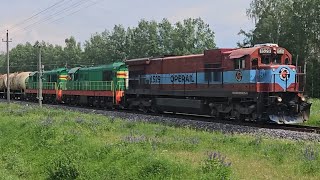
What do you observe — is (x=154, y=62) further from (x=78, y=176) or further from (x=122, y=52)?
(x=122, y=52)

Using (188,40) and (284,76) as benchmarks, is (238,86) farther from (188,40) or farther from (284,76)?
(188,40)

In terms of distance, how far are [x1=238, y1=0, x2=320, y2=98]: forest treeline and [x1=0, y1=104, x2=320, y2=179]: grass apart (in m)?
46.1

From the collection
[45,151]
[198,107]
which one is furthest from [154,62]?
[45,151]

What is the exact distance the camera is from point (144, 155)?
34.8 ft

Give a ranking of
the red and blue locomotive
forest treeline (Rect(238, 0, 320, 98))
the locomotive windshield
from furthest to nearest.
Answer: forest treeline (Rect(238, 0, 320, 98))
the locomotive windshield
the red and blue locomotive

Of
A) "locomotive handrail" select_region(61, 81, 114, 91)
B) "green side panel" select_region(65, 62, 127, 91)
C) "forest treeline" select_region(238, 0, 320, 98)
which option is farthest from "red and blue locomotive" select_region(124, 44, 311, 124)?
"forest treeline" select_region(238, 0, 320, 98)

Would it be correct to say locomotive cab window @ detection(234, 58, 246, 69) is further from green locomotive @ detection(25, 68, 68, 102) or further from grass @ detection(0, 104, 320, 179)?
green locomotive @ detection(25, 68, 68, 102)

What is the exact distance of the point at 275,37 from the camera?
206 feet

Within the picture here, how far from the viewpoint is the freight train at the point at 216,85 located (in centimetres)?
1884

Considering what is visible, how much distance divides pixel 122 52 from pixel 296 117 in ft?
279

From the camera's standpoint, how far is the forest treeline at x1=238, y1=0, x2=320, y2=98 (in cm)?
5803

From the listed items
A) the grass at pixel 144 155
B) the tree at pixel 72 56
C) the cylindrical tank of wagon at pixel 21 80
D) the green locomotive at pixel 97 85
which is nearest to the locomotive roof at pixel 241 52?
the grass at pixel 144 155

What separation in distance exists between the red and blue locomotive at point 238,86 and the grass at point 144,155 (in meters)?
4.78

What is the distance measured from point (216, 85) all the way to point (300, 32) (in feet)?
140
